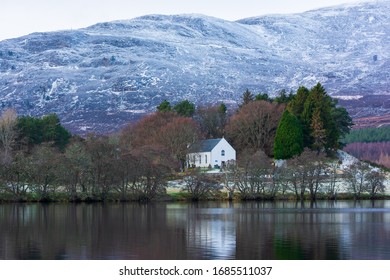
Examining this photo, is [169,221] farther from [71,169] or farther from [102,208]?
[71,169]

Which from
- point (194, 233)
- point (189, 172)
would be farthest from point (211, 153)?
point (194, 233)

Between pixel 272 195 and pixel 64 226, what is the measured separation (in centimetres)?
3270

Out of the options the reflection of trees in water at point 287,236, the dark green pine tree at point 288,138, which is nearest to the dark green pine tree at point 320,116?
the dark green pine tree at point 288,138

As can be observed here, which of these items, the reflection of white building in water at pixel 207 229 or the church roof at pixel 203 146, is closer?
the reflection of white building in water at pixel 207 229

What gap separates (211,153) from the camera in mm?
102125

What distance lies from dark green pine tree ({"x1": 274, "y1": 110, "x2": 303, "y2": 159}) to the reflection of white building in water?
29.5 metres

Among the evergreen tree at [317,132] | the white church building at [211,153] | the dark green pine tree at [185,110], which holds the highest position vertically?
the dark green pine tree at [185,110]

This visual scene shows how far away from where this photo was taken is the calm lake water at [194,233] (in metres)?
33.6

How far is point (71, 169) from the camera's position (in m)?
69.4

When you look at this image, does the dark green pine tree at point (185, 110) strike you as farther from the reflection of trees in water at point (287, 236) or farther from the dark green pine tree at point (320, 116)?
the reflection of trees in water at point (287, 236)

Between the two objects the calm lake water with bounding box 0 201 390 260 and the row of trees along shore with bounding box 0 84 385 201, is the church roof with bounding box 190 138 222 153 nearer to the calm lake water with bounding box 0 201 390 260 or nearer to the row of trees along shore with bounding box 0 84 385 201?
the row of trees along shore with bounding box 0 84 385 201

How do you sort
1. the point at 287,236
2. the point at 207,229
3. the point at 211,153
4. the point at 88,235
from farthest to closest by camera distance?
the point at 211,153 → the point at 207,229 → the point at 88,235 → the point at 287,236

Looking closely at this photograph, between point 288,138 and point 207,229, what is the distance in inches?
1949

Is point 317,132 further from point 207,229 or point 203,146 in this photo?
point 207,229
